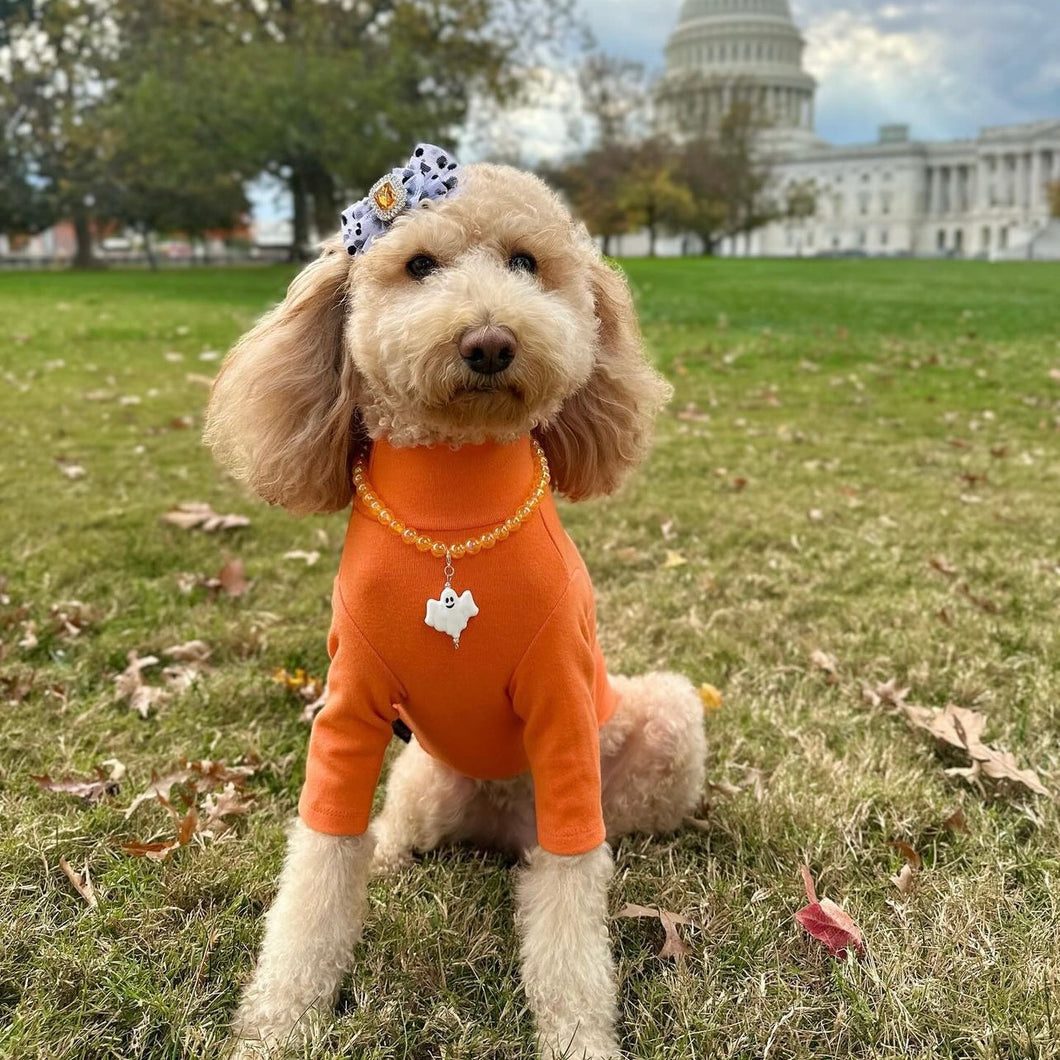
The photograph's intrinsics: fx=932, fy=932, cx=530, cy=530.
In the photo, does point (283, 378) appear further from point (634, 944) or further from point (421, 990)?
point (634, 944)

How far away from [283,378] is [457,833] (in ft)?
4.30

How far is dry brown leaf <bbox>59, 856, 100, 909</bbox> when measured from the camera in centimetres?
220

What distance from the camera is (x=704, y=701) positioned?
10.6 feet

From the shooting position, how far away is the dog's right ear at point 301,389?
6.86 ft

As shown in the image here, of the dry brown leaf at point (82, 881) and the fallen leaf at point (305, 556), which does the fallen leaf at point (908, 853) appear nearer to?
the dry brown leaf at point (82, 881)

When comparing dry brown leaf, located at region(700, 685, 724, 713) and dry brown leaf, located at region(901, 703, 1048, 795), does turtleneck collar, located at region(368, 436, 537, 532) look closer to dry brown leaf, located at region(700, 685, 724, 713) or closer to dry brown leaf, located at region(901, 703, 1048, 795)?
dry brown leaf, located at region(700, 685, 724, 713)

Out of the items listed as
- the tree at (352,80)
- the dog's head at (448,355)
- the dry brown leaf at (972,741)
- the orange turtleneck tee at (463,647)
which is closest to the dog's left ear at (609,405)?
the dog's head at (448,355)

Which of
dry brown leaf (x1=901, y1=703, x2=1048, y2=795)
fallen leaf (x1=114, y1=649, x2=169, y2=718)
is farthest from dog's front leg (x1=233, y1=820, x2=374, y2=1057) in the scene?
dry brown leaf (x1=901, y1=703, x2=1048, y2=795)

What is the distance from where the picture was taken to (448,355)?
5.85 ft

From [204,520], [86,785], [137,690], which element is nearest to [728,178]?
[204,520]

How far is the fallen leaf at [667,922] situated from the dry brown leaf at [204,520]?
3.35 metres

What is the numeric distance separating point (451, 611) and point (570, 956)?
78cm

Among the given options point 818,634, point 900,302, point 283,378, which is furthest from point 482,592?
point 900,302

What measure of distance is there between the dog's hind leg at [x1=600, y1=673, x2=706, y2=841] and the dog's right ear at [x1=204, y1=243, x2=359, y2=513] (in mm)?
1054
